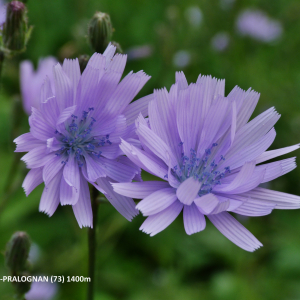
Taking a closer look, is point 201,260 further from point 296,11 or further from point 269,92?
point 296,11

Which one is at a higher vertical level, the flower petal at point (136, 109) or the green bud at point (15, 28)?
the green bud at point (15, 28)

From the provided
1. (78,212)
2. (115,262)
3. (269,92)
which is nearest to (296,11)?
(269,92)

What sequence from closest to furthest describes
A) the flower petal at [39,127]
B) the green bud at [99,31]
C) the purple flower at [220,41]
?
the flower petal at [39,127] < the green bud at [99,31] < the purple flower at [220,41]

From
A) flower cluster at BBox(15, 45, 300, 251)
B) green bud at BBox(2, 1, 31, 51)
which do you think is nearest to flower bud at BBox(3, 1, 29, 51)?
green bud at BBox(2, 1, 31, 51)

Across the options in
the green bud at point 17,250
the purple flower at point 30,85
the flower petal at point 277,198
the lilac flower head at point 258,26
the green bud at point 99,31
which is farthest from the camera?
the lilac flower head at point 258,26

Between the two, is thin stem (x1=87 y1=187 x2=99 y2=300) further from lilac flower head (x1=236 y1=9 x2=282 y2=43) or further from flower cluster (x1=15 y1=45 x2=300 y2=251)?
lilac flower head (x1=236 y1=9 x2=282 y2=43)

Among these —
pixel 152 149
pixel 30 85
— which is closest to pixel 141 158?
pixel 152 149

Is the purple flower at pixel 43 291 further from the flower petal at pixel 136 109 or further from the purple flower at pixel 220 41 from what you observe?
the purple flower at pixel 220 41

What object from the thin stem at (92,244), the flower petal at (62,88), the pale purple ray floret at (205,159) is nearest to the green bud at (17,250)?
the thin stem at (92,244)
